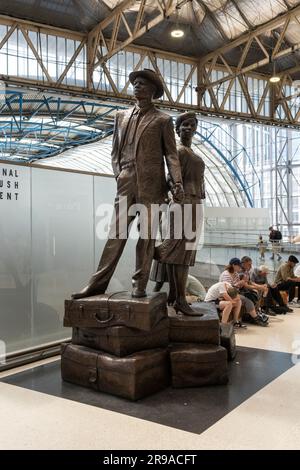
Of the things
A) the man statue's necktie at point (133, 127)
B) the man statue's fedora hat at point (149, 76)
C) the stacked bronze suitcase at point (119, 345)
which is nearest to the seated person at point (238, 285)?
the stacked bronze suitcase at point (119, 345)

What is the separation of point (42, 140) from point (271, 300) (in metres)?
12.8

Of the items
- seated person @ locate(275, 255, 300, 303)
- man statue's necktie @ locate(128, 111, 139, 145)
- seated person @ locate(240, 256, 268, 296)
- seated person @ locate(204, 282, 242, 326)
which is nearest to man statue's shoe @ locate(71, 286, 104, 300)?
man statue's necktie @ locate(128, 111, 139, 145)

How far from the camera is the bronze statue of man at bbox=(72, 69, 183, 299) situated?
3.79 meters

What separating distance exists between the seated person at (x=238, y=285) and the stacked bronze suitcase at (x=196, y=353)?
7.52 feet

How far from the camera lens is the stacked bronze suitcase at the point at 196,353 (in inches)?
145

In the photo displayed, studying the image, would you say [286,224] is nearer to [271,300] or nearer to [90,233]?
[271,300]

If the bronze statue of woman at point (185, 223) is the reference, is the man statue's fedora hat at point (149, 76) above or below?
above

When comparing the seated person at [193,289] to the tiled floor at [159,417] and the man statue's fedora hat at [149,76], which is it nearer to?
the tiled floor at [159,417]

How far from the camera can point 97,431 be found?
9.20 ft

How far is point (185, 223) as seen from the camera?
4.22 m

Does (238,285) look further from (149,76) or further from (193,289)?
(149,76)

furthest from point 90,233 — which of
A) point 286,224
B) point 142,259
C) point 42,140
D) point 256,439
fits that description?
point 286,224

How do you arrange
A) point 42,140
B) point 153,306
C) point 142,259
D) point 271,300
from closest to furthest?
A: 1. point 153,306
2. point 142,259
3. point 271,300
4. point 42,140

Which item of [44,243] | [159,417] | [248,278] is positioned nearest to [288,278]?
[248,278]
